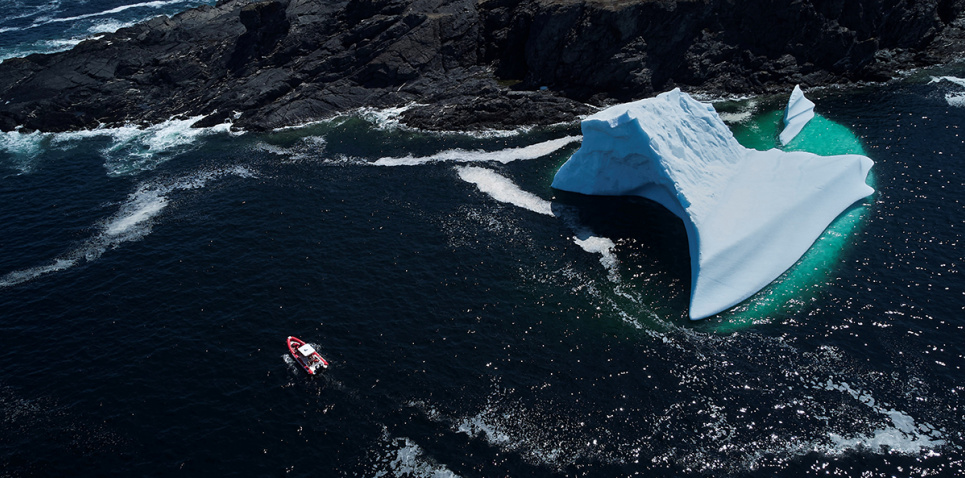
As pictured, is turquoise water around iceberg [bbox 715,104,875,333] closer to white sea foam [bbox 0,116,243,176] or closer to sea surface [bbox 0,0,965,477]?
sea surface [bbox 0,0,965,477]

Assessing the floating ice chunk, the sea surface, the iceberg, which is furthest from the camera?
the floating ice chunk

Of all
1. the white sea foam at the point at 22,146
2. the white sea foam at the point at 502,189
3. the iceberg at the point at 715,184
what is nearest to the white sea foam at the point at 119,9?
the white sea foam at the point at 22,146

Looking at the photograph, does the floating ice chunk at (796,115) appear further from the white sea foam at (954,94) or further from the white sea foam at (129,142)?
the white sea foam at (129,142)

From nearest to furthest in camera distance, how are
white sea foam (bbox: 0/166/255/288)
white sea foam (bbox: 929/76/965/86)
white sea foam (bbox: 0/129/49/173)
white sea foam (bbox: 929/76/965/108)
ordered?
white sea foam (bbox: 0/166/255/288)
white sea foam (bbox: 929/76/965/108)
white sea foam (bbox: 0/129/49/173)
white sea foam (bbox: 929/76/965/86)

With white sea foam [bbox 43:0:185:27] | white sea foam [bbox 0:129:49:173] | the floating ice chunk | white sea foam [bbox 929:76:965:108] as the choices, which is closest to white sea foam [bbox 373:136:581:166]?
the floating ice chunk

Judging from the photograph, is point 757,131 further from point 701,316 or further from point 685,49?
point 701,316

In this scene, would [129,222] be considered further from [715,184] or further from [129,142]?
[715,184]

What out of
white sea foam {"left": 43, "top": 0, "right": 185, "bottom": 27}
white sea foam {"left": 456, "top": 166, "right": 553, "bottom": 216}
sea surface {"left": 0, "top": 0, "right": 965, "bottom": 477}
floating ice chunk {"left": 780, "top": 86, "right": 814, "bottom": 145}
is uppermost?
white sea foam {"left": 43, "top": 0, "right": 185, "bottom": 27}
